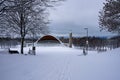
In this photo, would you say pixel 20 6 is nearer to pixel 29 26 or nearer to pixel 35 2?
pixel 35 2

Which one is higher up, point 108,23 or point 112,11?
point 112,11

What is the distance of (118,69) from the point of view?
9234 mm

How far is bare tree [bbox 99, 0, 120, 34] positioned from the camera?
15648 millimetres

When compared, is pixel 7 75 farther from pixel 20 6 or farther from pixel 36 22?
pixel 36 22

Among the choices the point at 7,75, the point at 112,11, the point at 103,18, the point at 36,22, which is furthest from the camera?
the point at 36,22

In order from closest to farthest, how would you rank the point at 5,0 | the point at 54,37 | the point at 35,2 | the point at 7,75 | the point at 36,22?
the point at 7,75 → the point at 5,0 → the point at 35,2 → the point at 36,22 → the point at 54,37

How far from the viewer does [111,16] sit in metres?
16.2

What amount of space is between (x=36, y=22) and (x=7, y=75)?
16977mm

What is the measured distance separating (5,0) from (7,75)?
15.5 ft

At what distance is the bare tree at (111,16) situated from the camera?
15648mm

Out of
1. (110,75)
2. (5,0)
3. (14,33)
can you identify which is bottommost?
(110,75)

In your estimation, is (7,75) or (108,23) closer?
(7,75)

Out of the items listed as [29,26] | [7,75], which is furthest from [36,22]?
[7,75]

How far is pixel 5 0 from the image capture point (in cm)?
1068
